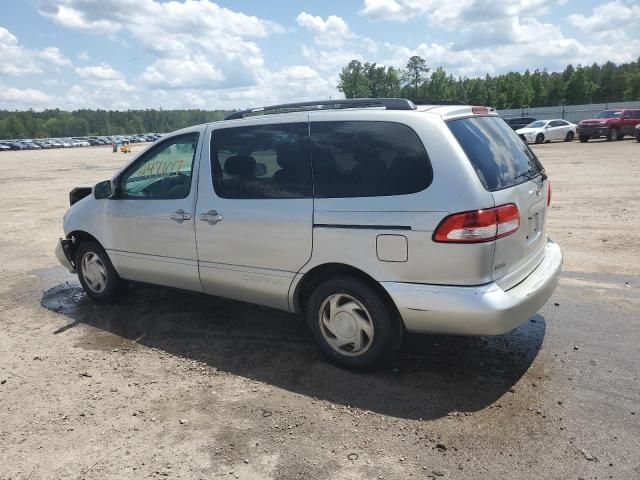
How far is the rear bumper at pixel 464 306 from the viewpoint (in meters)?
3.33

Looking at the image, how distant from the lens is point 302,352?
436cm

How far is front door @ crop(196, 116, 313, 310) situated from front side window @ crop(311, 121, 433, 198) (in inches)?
5.7

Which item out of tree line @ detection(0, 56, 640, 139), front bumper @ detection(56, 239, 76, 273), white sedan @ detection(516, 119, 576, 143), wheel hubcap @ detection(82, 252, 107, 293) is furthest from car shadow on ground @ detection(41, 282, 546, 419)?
tree line @ detection(0, 56, 640, 139)

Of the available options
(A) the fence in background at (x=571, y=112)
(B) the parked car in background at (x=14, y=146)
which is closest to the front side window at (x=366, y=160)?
(A) the fence in background at (x=571, y=112)

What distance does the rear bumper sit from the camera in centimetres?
333

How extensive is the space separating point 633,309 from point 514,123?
33206mm

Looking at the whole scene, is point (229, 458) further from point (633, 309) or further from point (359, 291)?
point (633, 309)

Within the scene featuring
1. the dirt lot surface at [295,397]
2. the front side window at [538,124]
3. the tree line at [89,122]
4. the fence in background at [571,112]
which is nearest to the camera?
the dirt lot surface at [295,397]

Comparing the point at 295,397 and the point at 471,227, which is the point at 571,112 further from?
the point at 295,397

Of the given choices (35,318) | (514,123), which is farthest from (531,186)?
(514,123)

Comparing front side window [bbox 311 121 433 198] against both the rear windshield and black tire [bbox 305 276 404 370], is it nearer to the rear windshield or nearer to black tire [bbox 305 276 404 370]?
the rear windshield

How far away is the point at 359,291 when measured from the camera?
3.71 m

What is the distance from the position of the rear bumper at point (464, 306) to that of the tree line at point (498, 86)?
3369 inches

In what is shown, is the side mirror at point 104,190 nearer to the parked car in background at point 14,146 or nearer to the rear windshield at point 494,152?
the rear windshield at point 494,152
